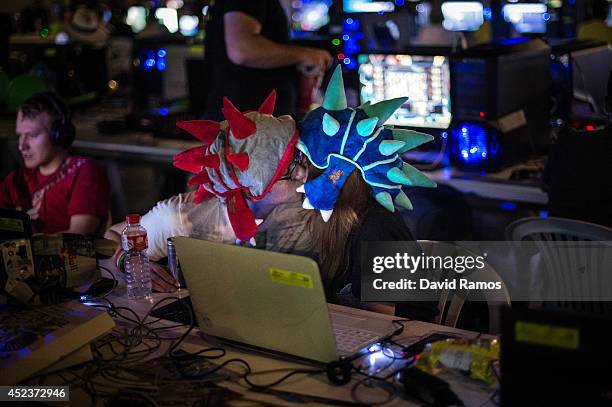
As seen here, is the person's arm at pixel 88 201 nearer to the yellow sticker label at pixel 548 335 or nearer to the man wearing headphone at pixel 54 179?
the man wearing headphone at pixel 54 179

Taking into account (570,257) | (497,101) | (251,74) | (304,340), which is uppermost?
(251,74)

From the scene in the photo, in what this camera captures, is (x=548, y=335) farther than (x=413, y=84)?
No

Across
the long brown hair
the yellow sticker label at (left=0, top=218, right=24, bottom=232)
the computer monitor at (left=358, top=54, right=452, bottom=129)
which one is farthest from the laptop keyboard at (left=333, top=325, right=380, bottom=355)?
the computer monitor at (left=358, top=54, right=452, bottom=129)

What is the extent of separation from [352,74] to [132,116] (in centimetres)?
151

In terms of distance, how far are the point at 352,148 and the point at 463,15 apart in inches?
135

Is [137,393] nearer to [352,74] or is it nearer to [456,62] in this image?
[456,62]

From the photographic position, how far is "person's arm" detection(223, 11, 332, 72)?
3559 millimetres

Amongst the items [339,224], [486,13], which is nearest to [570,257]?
[339,224]

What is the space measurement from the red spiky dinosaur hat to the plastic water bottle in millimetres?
286

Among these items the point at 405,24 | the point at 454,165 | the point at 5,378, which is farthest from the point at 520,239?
the point at 405,24

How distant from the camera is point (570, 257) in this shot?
261 centimetres

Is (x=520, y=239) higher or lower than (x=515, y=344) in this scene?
lower

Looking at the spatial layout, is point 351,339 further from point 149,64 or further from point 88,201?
point 149,64

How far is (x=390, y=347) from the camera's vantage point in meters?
1.85
